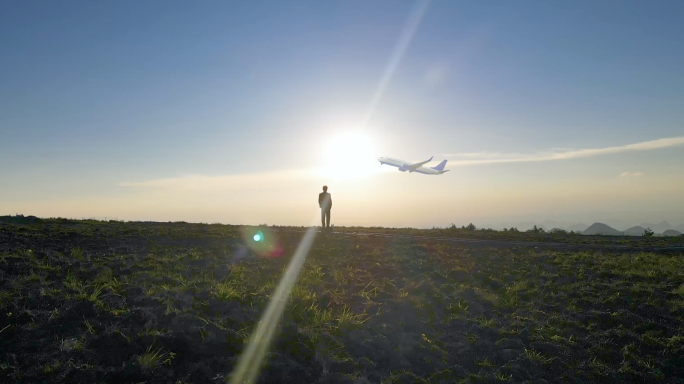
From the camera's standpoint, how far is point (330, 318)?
26.4ft

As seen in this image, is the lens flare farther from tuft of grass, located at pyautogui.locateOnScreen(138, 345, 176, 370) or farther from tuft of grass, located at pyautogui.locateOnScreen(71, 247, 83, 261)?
tuft of grass, located at pyautogui.locateOnScreen(138, 345, 176, 370)

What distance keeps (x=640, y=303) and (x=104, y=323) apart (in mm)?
11916

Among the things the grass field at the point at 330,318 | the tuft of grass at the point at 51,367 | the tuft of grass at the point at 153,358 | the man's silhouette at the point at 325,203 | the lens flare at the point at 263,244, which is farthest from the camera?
the man's silhouette at the point at 325,203

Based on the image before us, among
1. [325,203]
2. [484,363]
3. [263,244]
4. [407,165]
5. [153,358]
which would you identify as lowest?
[484,363]

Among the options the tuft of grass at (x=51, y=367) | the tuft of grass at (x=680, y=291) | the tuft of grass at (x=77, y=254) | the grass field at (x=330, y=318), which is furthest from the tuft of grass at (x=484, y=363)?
the tuft of grass at (x=77, y=254)

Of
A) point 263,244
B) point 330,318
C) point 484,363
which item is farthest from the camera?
point 263,244

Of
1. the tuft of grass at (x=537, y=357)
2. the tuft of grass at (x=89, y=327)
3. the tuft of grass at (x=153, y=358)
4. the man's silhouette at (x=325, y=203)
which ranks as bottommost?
the tuft of grass at (x=537, y=357)

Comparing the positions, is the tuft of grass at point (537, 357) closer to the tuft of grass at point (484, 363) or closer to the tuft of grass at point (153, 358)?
the tuft of grass at point (484, 363)

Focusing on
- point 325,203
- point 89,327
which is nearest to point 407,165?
point 325,203

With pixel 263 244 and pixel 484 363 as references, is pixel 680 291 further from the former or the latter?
pixel 263 244

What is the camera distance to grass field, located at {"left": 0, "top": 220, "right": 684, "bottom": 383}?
6000 mm

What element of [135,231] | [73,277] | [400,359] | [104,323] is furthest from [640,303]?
[135,231]

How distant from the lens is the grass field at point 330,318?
6.00 m

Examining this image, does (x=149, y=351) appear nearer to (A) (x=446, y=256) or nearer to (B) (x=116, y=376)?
(B) (x=116, y=376)
